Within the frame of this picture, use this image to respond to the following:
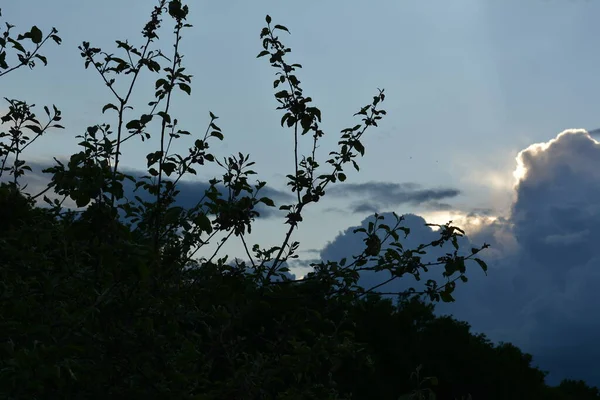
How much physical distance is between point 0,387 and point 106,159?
2.33 meters

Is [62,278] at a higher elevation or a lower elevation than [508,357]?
lower

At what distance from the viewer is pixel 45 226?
19.5 feet

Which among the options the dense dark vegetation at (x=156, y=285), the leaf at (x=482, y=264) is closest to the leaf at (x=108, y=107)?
the dense dark vegetation at (x=156, y=285)

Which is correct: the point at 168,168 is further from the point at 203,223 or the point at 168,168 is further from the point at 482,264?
the point at 482,264

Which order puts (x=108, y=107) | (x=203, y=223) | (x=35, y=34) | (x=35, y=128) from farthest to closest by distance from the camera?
(x=35, y=128) → (x=35, y=34) → (x=108, y=107) → (x=203, y=223)

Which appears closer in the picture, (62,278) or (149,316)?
(149,316)

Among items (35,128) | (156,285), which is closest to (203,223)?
(156,285)

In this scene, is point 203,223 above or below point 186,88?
below

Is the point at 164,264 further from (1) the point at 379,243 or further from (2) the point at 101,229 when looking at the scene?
(1) the point at 379,243

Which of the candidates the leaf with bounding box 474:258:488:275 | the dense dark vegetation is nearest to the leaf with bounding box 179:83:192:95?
the dense dark vegetation

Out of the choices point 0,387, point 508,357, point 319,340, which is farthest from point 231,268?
point 508,357

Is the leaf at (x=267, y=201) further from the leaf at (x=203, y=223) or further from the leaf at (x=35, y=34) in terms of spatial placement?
the leaf at (x=35, y=34)

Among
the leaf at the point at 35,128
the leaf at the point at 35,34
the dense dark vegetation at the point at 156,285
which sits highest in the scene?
the leaf at the point at 35,34

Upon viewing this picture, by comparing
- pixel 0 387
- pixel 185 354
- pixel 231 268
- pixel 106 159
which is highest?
pixel 106 159
